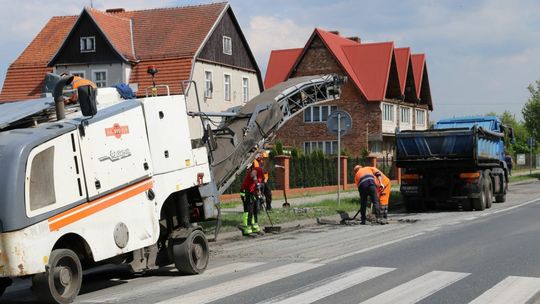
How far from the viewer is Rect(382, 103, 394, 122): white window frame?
A: 168ft

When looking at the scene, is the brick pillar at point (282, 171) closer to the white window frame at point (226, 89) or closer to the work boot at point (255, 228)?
the work boot at point (255, 228)

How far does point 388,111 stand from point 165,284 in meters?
44.3

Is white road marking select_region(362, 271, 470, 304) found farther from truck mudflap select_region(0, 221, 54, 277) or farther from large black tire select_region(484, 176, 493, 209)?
large black tire select_region(484, 176, 493, 209)

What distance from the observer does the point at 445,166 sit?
20203mm

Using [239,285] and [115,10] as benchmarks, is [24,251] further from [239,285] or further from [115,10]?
[115,10]

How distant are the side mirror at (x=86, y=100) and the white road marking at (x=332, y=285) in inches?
110

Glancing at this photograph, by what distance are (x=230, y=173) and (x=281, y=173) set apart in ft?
49.4

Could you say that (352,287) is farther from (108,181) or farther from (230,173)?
(230,173)

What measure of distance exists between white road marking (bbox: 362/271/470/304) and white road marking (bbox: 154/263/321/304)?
159 centimetres

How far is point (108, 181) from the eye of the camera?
8211mm

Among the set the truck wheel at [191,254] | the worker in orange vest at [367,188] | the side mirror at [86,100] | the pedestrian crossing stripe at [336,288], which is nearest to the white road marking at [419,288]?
the pedestrian crossing stripe at [336,288]

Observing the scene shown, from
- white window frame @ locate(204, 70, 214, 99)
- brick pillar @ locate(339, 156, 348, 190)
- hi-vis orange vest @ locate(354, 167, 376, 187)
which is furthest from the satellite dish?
white window frame @ locate(204, 70, 214, 99)

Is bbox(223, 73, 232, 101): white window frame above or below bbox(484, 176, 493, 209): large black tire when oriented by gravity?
above

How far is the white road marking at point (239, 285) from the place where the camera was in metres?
7.86
